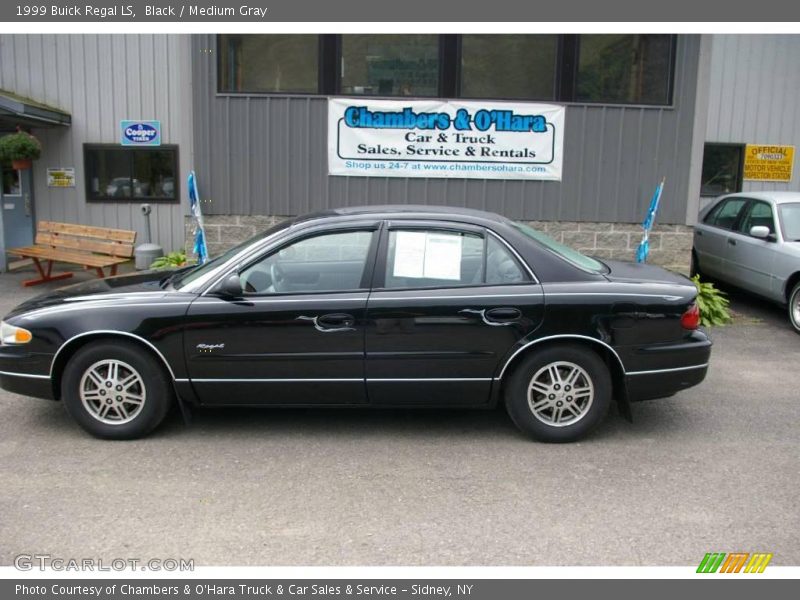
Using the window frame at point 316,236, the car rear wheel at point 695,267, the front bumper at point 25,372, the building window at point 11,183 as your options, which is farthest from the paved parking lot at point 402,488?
the building window at point 11,183

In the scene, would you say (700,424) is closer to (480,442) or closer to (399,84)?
(480,442)

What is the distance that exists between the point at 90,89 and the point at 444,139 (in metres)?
6.71

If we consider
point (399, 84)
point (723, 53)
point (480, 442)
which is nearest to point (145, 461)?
point (480, 442)

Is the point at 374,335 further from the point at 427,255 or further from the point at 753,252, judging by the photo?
the point at 753,252

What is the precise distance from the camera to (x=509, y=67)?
9484 millimetres

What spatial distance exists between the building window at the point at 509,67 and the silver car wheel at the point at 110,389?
6159 millimetres

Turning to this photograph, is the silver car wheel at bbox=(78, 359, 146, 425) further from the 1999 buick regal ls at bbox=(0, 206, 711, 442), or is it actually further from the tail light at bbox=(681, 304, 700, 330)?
the tail light at bbox=(681, 304, 700, 330)

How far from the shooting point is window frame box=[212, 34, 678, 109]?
9336 millimetres

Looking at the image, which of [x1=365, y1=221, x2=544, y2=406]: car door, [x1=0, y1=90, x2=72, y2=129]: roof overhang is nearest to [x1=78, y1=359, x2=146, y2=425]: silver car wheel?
[x1=365, y1=221, x2=544, y2=406]: car door

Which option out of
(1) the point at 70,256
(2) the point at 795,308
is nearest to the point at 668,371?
(2) the point at 795,308

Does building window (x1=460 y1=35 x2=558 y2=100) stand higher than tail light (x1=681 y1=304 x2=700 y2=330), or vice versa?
building window (x1=460 y1=35 x2=558 y2=100)

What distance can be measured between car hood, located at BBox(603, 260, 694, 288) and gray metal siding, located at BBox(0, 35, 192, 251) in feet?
28.9

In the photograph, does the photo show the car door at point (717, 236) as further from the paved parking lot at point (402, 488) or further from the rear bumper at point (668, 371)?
the rear bumper at point (668, 371)

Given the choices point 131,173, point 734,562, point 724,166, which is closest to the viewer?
point 734,562
